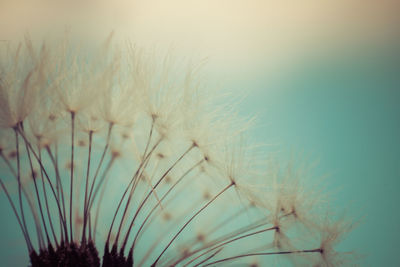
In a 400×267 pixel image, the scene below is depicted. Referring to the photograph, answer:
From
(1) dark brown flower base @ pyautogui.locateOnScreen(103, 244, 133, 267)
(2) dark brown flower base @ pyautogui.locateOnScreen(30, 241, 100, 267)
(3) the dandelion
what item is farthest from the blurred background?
(1) dark brown flower base @ pyautogui.locateOnScreen(103, 244, 133, 267)

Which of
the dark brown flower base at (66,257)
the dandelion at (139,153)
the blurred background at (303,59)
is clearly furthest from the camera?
the blurred background at (303,59)

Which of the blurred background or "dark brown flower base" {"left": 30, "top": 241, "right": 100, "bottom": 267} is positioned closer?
"dark brown flower base" {"left": 30, "top": 241, "right": 100, "bottom": 267}

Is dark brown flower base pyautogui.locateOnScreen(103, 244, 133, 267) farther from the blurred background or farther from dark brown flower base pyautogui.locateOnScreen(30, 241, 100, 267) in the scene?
the blurred background

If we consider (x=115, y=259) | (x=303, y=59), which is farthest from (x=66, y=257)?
(x=303, y=59)

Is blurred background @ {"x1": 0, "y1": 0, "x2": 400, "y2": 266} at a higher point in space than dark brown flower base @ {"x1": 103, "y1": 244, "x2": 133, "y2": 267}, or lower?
higher

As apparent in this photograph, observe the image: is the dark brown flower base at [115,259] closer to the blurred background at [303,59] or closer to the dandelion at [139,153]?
the dandelion at [139,153]

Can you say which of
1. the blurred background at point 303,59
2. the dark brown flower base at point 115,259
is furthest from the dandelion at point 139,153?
the blurred background at point 303,59

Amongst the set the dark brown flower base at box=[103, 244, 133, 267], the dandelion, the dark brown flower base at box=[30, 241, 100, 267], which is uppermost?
the dandelion

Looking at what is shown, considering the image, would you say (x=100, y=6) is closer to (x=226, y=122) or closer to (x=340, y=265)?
(x=226, y=122)
